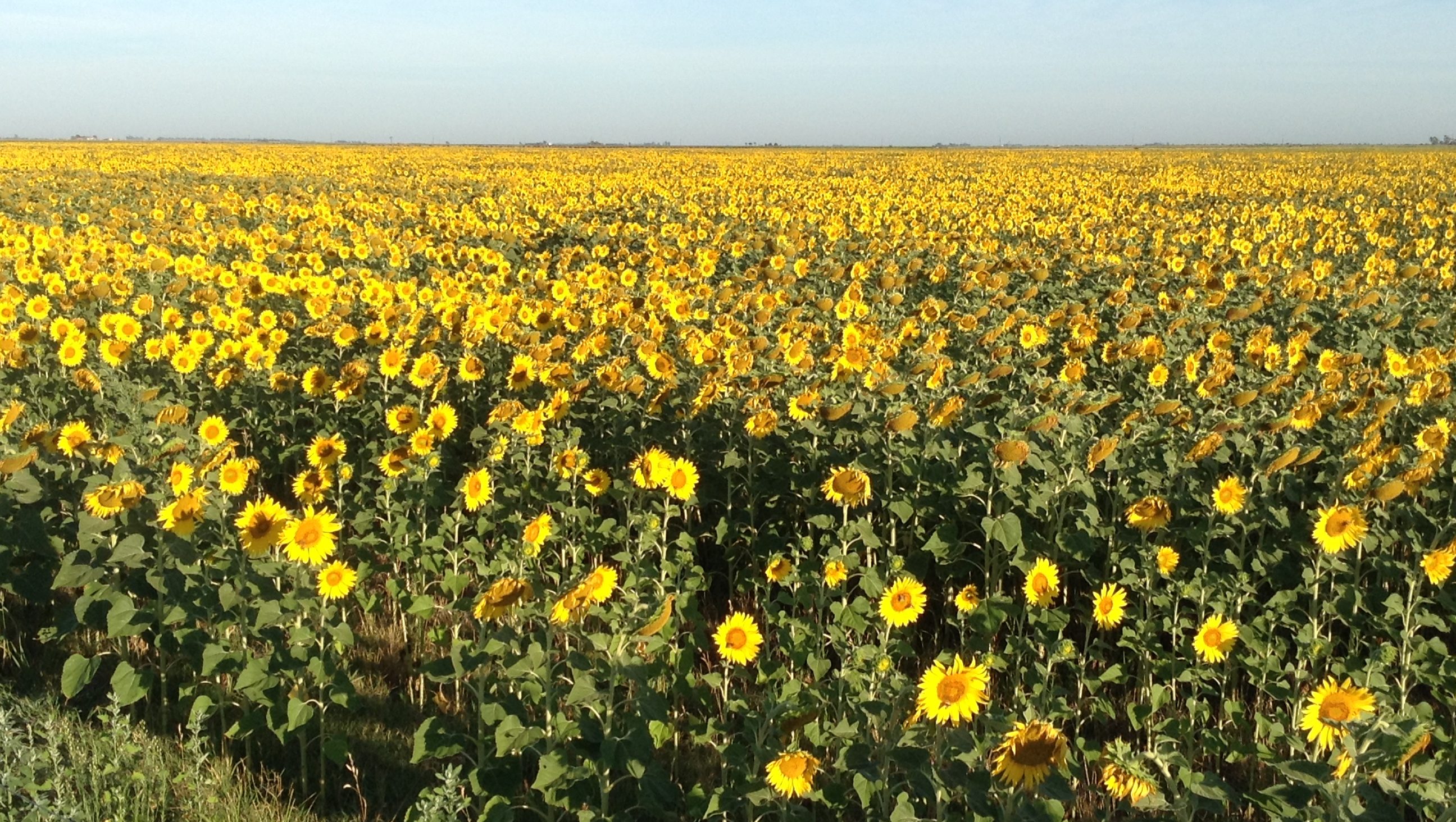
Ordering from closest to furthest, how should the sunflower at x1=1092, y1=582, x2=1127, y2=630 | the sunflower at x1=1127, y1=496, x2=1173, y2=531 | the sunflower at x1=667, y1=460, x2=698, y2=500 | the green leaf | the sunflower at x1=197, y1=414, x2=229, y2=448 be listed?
the green leaf → the sunflower at x1=1092, y1=582, x2=1127, y2=630 → the sunflower at x1=1127, y1=496, x2=1173, y2=531 → the sunflower at x1=667, y1=460, x2=698, y2=500 → the sunflower at x1=197, y1=414, x2=229, y2=448

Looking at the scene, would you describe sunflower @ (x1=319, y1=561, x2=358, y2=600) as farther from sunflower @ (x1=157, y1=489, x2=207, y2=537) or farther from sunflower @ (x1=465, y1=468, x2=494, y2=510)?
sunflower @ (x1=465, y1=468, x2=494, y2=510)

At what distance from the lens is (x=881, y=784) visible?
2.41 m

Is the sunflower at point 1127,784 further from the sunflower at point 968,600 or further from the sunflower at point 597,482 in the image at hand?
the sunflower at point 597,482

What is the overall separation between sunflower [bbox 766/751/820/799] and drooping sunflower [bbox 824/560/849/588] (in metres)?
0.86

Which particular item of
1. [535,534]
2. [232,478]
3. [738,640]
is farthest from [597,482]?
[232,478]

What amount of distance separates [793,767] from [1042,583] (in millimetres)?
1273

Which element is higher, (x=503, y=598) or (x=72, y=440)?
(x=72, y=440)

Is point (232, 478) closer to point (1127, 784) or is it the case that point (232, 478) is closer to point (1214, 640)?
point (1127, 784)

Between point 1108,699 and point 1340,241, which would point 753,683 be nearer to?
point 1108,699

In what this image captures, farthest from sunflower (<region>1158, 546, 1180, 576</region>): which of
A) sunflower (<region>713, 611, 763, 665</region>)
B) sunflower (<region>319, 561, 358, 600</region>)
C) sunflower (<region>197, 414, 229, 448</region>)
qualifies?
sunflower (<region>197, 414, 229, 448</region>)

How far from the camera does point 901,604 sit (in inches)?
127

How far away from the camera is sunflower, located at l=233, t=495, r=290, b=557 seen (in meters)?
3.22

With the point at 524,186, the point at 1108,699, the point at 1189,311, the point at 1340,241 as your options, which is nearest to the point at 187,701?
the point at 1108,699

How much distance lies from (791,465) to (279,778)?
2.50m
